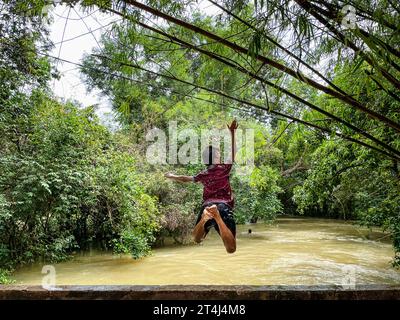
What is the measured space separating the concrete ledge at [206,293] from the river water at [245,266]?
5088 millimetres

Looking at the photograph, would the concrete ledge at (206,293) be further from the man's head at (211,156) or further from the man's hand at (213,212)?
the man's head at (211,156)

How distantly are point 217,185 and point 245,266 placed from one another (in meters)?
6.24

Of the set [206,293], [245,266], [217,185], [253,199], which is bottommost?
[245,266]

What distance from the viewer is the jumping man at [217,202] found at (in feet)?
8.23

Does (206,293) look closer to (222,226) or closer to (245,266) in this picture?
(222,226)

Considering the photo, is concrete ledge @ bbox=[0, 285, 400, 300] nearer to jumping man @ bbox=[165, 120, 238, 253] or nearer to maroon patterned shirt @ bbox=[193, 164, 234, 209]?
jumping man @ bbox=[165, 120, 238, 253]

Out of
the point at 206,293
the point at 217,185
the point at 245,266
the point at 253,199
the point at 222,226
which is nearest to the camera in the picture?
the point at 206,293

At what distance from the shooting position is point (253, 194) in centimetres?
1131

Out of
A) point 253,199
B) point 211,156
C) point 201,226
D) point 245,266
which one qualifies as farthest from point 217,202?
point 253,199

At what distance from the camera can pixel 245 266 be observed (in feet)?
27.4

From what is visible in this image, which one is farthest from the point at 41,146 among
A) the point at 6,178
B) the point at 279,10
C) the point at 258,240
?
the point at 258,240

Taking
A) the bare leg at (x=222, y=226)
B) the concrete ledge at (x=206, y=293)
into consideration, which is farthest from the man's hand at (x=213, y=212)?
the concrete ledge at (x=206, y=293)
